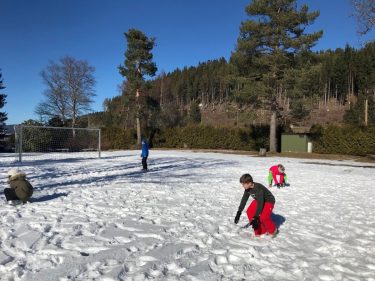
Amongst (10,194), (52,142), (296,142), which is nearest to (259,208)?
(10,194)

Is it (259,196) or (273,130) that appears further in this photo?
(273,130)

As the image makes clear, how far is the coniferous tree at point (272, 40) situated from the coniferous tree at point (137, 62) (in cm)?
1559

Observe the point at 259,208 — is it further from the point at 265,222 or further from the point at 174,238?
the point at 174,238

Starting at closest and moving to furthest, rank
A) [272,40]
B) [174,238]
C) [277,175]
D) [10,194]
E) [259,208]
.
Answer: [174,238] < [259,208] < [10,194] < [277,175] < [272,40]

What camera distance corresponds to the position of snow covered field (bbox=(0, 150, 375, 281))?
4625 mm

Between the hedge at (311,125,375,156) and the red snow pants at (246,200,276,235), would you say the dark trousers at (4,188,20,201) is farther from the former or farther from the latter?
the hedge at (311,125,375,156)

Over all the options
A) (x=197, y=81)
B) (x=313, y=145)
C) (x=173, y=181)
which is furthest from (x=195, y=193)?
(x=197, y=81)

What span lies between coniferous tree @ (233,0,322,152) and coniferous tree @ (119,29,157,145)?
1559 cm

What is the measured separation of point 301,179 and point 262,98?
20343 millimetres

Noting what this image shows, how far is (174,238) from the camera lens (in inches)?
239

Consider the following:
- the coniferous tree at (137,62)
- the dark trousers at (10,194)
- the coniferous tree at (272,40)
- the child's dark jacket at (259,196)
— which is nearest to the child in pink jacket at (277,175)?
the child's dark jacket at (259,196)

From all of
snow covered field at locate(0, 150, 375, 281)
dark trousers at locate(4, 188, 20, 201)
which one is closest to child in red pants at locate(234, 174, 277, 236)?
snow covered field at locate(0, 150, 375, 281)

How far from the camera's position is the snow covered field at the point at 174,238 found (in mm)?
4625

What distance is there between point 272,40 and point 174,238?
30.8m
